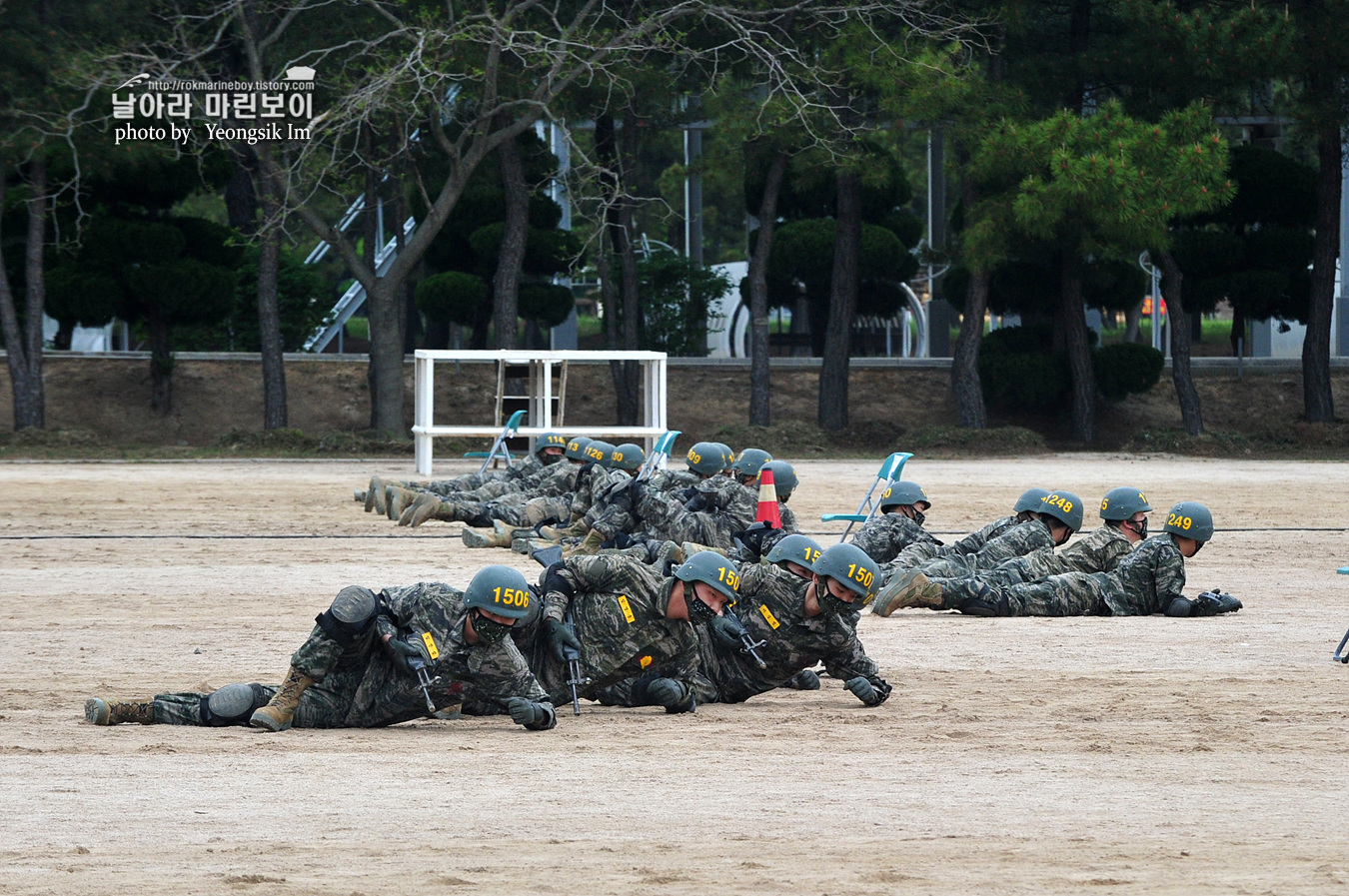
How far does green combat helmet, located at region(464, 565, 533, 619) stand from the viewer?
25.4 feet

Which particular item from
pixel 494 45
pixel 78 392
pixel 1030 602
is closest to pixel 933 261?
pixel 494 45

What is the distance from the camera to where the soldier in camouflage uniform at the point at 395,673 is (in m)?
7.79

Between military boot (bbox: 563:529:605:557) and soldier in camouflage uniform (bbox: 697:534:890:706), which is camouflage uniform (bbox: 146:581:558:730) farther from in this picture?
military boot (bbox: 563:529:605:557)

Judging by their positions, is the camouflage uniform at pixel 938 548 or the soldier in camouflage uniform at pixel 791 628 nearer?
the soldier in camouflage uniform at pixel 791 628

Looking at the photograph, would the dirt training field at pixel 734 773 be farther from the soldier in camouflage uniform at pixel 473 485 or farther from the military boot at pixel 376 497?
the military boot at pixel 376 497

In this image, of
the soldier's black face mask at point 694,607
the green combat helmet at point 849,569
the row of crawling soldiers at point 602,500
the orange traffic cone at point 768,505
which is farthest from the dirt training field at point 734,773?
the row of crawling soldiers at point 602,500

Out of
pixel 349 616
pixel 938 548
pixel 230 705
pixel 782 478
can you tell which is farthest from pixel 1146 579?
pixel 230 705

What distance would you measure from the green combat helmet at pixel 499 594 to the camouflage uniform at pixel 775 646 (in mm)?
1524

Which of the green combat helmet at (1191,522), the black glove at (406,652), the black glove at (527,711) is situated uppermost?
the green combat helmet at (1191,522)

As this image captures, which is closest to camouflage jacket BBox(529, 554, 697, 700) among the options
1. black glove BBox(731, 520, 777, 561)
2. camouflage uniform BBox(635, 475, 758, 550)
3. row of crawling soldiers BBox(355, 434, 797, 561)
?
row of crawling soldiers BBox(355, 434, 797, 561)

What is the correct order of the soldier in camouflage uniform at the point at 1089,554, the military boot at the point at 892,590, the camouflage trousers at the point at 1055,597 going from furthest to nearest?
the soldier in camouflage uniform at the point at 1089,554 → the camouflage trousers at the point at 1055,597 → the military boot at the point at 892,590

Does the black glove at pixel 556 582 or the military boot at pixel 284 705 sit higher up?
the black glove at pixel 556 582

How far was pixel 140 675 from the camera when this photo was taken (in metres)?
9.40

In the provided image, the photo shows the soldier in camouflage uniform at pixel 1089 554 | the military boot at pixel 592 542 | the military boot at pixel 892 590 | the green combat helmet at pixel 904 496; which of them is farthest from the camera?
the military boot at pixel 592 542
